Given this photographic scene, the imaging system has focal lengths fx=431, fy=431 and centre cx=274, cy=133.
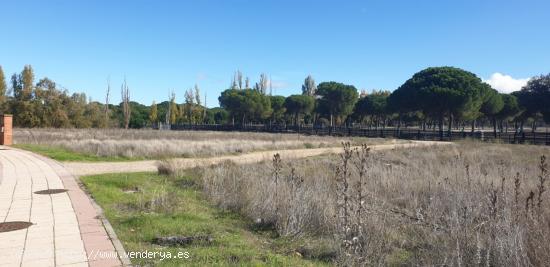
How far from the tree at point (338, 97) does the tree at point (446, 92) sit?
17.2 metres

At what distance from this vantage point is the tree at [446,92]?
5366cm

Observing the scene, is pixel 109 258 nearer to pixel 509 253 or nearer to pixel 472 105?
pixel 509 253

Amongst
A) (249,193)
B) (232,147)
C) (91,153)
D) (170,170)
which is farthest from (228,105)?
(249,193)

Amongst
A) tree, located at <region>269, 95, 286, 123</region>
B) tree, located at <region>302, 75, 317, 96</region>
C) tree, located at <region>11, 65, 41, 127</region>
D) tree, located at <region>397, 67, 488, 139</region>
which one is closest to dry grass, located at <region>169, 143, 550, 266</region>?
tree, located at <region>397, 67, 488, 139</region>

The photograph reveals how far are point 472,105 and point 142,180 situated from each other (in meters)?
50.8

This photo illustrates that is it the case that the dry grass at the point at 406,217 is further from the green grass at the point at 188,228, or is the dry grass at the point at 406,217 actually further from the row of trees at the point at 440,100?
the row of trees at the point at 440,100

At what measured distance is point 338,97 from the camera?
76.6m

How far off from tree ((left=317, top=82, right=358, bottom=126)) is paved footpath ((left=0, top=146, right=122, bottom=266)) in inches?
2670

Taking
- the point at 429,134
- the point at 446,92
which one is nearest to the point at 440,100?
the point at 446,92

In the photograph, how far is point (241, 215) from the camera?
26.2ft

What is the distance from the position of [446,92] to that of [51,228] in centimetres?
5402

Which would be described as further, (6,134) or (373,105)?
(373,105)

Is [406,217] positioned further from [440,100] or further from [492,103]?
[492,103]

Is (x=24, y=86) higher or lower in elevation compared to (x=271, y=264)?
higher
